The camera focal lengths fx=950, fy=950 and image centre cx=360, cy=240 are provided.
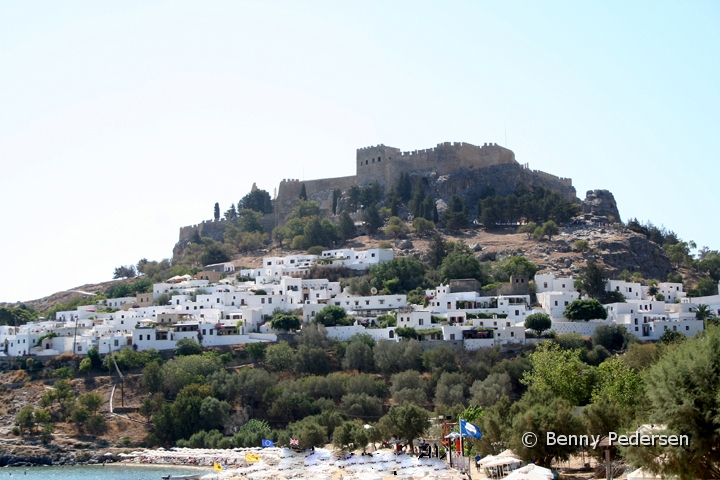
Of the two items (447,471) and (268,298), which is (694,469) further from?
(268,298)

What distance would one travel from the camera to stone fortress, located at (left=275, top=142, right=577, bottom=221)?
7594 centimetres

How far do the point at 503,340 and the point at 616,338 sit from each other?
227 inches

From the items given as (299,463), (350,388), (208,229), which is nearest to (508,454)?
(299,463)

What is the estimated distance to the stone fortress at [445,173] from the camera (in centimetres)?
7594

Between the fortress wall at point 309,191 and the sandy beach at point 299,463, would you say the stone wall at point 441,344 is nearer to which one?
the sandy beach at point 299,463

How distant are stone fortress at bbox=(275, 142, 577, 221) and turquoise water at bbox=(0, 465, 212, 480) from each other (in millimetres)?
40444

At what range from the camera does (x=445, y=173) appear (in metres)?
77.5

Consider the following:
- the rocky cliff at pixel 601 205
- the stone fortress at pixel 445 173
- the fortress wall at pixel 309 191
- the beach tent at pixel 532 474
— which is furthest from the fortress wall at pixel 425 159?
the beach tent at pixel 532 474

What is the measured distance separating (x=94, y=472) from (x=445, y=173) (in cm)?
4372

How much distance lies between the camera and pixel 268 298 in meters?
57.2

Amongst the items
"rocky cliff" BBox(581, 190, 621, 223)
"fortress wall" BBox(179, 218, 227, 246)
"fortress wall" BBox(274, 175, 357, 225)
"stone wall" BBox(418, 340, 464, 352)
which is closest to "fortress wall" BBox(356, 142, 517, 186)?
"fortress wall" BBox(274, 175, 357, 225)

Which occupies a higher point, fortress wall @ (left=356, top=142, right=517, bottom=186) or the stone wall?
fortress wall @ (left=356, top=142, right=517, bottom=186)

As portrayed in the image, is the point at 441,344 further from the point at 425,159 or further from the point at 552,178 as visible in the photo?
the point at 552,178

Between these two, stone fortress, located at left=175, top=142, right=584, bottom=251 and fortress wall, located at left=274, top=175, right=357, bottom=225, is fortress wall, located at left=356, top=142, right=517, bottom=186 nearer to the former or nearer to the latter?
stone fortress, located at left=175, top=142, right=584, bottom=251
